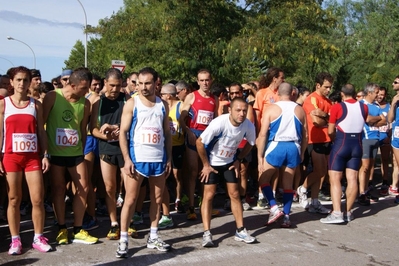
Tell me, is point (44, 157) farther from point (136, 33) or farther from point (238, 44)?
point (136, 33)

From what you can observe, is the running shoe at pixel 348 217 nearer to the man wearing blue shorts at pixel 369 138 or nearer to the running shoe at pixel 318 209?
the running shoe at pixel 318 209

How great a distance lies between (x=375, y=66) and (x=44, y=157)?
24.9m

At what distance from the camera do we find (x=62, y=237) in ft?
20.2

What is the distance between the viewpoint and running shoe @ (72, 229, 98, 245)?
20.2 ft

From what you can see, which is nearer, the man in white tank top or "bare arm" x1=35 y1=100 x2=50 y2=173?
"bare arm" x1=35 y1=100 x2=50 y2=173

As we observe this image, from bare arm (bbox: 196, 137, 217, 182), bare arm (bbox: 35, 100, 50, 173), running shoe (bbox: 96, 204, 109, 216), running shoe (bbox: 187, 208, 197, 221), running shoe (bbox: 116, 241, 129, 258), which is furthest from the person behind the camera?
running shoe (bbox: 96, 204, 109, 216)

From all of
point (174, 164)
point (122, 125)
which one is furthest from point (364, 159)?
point (122, 125)

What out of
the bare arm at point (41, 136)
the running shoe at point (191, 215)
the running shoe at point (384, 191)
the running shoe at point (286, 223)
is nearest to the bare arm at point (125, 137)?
the bare arm at point (41, 136)

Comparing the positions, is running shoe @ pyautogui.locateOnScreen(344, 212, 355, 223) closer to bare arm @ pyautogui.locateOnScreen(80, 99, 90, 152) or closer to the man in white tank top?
the man in white tank top

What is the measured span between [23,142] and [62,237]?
1.23 m

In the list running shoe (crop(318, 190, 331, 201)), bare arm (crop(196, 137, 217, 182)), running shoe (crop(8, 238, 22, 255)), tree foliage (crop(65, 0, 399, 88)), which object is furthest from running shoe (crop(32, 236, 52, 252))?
tree foliage (crop(65, 0, 399, 88))

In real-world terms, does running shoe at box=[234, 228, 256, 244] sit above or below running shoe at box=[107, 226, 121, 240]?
below

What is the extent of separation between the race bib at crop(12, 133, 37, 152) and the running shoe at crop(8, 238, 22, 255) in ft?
3.25

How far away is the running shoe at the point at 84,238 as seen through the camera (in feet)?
20.2
